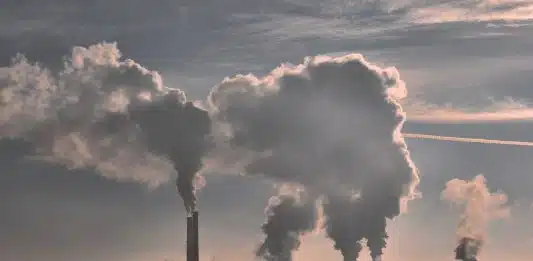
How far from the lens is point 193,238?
2842 inches

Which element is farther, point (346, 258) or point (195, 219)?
point (346, 258)

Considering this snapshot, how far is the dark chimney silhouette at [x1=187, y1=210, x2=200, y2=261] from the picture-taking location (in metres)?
71.6

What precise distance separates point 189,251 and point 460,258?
2080 cm

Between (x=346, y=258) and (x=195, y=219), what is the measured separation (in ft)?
44.4

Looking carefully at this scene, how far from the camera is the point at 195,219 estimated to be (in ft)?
240

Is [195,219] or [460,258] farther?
A: [460,258]

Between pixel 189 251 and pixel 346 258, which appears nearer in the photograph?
pixel 189 251

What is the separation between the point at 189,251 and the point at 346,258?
14171mm

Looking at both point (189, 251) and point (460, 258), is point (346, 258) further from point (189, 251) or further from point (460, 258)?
point (189, 251)

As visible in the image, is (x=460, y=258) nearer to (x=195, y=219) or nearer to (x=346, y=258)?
(x=346, y=258)

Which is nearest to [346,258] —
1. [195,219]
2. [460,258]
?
[460,258]

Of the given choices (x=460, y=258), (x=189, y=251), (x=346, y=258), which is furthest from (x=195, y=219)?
(x=460, y=258)

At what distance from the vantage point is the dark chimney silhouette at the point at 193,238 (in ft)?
235

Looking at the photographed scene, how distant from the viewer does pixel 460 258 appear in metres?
78.6
